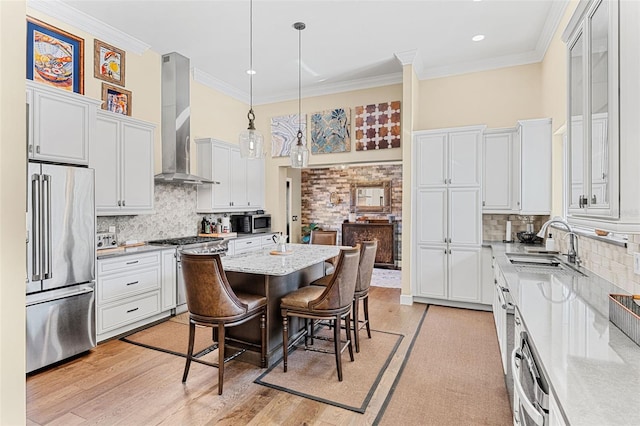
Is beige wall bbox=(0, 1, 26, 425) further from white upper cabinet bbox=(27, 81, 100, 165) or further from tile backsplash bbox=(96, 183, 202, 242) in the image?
tile backsplash bbox=(96, 183, 202, 242)

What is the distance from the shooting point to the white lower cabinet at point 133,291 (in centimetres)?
335

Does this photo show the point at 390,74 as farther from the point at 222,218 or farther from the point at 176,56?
the point at 222,218

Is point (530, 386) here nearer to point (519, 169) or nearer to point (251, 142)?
point (251, 142)

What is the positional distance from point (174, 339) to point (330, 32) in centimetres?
390

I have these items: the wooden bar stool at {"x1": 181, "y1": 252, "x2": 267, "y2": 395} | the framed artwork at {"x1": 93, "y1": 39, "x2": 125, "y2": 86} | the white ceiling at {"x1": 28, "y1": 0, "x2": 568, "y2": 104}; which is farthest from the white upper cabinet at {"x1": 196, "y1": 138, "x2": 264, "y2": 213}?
the wooden bar stool at {"x1": 181, "y1": 252, "x2": 267, "y2": 395}

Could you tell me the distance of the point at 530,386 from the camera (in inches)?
53.2

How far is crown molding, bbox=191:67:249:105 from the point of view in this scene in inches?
206

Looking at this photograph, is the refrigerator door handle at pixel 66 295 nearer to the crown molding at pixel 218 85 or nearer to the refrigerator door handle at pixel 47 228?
the refrigerator door handle at pixel 47 228

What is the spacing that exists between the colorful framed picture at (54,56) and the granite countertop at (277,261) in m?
2.62

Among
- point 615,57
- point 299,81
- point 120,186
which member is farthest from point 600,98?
point 299,81

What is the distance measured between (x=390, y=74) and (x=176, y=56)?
3179mm

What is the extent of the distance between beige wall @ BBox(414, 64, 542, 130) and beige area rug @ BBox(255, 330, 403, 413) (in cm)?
325

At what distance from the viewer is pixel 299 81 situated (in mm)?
5551

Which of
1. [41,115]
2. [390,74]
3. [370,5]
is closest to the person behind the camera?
[41,115]
